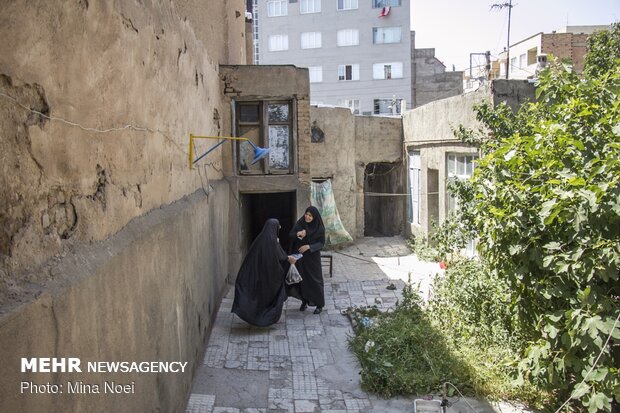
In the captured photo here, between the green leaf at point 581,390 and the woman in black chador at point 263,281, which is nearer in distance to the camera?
the green leaf at point 581,390

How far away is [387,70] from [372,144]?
21.0 meters

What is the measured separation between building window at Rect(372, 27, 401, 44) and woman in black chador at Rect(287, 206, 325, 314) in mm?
29013

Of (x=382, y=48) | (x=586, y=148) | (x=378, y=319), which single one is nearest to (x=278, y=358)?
(x=378, y=319)

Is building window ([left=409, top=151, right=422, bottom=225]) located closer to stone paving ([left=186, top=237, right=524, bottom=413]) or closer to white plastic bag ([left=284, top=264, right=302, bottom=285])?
stone paving ([left=186, top=237, right=524, bottom=413])

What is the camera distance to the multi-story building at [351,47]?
34.3 meters

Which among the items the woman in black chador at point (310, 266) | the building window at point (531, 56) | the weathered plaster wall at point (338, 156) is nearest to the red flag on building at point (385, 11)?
the building window at point (531, 56)

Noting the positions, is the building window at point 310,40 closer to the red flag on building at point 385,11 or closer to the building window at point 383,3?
the building window at point 383,3

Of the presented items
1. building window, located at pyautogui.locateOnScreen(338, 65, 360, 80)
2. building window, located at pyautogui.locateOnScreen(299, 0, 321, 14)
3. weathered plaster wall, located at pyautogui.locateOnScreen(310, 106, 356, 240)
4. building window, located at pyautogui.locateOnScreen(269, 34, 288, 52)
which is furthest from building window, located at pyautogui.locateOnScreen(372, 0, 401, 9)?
weathered plaster wall, located at pyautogui.locateOnScreen(310, 106, 356, 240)

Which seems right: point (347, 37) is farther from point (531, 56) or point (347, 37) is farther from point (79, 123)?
point (79, 123)

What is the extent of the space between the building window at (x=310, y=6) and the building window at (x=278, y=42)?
1951 mm

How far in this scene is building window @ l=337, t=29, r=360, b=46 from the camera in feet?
115

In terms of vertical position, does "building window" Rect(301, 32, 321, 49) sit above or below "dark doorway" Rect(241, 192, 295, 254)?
above

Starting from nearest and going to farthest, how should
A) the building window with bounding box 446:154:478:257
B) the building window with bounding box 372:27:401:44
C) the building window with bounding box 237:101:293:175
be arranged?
1. the building window with bounding box 237:101:293:175
2. the building window with bounding box 446:154:478:257
3. the building window with bounding box 372:27:401:44

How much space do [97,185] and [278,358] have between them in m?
3.86
